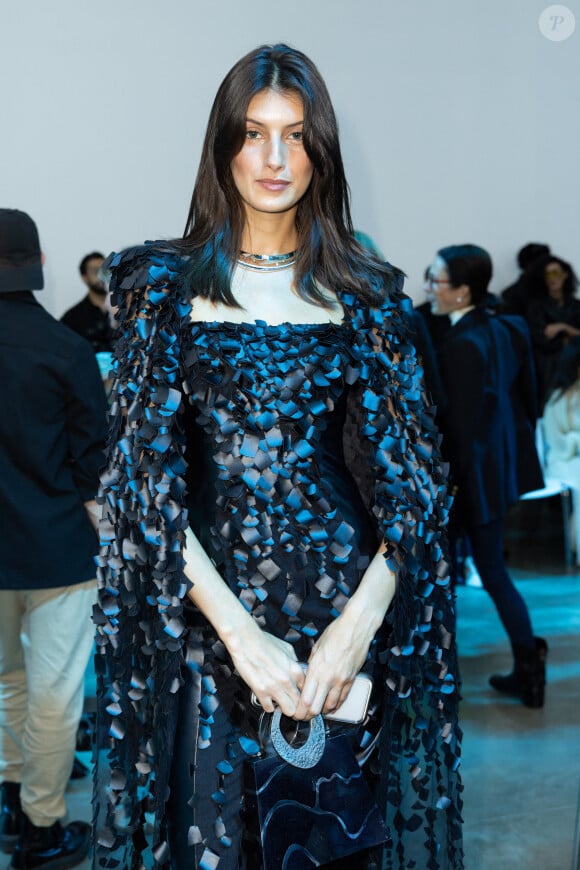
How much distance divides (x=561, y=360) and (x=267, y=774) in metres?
3.75

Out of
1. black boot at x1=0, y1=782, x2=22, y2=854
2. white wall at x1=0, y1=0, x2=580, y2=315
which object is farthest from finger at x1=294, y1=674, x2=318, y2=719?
white wall at x1=0, y1=0, x2=580, y2=315

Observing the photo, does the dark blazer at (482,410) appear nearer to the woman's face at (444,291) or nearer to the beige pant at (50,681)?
the woman's face at (444,291)

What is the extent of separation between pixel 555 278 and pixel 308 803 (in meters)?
3.22

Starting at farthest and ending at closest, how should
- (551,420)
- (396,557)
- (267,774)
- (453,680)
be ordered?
1. (551,420)
2. (453,680)
3. (396,557)
4. (267,774)

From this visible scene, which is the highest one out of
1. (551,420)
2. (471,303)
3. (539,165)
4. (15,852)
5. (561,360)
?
(539,165)

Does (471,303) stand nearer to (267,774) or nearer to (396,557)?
(396,557)

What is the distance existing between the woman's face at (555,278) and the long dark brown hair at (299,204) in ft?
8.24

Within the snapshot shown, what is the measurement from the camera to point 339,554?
1.73m

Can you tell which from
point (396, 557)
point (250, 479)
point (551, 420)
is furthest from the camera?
point (551, 420)

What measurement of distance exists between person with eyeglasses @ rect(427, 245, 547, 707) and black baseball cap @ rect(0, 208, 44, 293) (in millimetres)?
1710

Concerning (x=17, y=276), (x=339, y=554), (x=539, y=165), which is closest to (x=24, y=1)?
(x=539, y=165)

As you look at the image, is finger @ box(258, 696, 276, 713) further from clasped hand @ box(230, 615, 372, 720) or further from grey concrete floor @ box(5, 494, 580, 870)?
grey concrete floor @ box(5, 494, 580, 870)

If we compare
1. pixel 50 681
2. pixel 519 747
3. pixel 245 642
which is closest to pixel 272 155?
pixel 245 642

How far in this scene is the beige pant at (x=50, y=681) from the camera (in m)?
2.80
